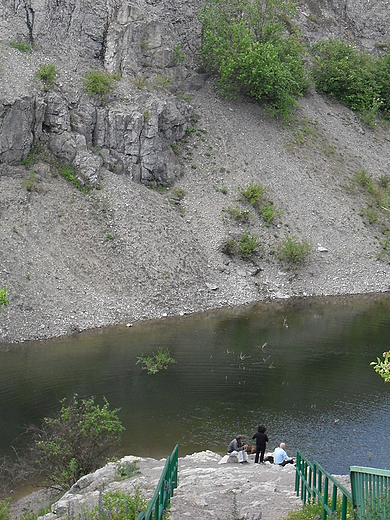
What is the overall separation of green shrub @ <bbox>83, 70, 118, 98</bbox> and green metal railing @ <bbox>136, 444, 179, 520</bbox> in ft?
121

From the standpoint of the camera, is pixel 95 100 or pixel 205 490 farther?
pixel 95 100

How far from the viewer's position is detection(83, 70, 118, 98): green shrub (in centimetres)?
4450

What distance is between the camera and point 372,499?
24.4ft

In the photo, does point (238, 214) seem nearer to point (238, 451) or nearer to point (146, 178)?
point (146, 178)

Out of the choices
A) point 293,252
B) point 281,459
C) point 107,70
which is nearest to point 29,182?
point 107,70

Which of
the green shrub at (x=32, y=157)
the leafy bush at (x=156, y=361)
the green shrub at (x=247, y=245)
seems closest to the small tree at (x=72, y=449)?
the leafy bush at (x=156, y=361)

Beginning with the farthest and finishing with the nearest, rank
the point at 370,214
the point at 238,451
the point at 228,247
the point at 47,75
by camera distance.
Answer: the point at 370,214, the point at 47,75, the point at 228,247, the point at 238,451

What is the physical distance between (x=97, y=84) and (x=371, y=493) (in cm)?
4197

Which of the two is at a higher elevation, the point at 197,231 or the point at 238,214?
the point at 238,214

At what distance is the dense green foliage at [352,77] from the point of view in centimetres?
5731

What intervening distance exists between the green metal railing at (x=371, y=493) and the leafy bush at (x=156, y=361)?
19632 mm

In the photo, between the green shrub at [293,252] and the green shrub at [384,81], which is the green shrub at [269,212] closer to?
the green shrub at [293,252]

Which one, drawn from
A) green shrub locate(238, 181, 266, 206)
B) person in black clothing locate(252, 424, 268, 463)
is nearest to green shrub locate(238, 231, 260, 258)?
green shrub locate(238, 181, 266, 206)

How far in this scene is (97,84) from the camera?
1764 inches
